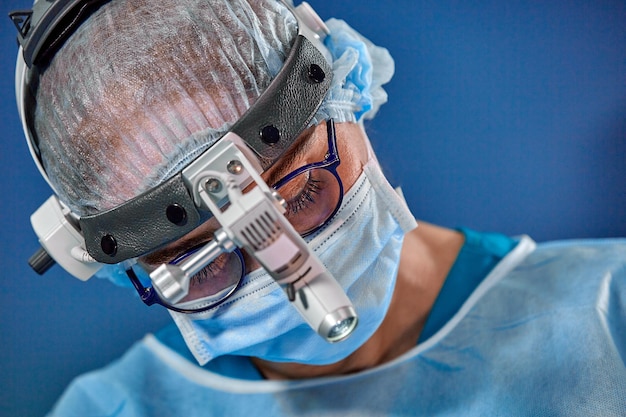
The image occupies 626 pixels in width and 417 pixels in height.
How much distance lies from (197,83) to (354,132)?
→ 0.33 meters

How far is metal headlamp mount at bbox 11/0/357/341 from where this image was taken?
75 cm

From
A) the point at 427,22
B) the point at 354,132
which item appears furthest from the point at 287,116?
the point at 427,22

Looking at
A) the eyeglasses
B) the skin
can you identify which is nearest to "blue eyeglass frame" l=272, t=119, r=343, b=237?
the eyeglasses

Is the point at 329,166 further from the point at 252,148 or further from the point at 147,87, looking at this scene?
the point at 147,87

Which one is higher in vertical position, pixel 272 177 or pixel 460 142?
pixel 272 177

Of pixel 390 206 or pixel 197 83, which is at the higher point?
pixel 197 83

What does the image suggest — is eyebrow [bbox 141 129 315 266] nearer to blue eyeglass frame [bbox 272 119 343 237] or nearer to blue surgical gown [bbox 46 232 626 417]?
blue eyeglass frame [bbox 272 119 343 237]

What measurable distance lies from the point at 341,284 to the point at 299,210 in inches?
6.5

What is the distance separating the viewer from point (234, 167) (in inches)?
33.4

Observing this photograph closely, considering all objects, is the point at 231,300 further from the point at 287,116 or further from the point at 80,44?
the point at 80,44

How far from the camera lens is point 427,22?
1.66 meters

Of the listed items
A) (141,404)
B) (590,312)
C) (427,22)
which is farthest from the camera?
(427,22)

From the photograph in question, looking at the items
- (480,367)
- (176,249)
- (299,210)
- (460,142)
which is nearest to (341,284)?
(299,210)

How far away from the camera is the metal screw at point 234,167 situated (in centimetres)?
84
